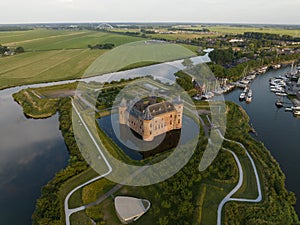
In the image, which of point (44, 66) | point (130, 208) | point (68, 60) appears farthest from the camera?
point (68, 60)

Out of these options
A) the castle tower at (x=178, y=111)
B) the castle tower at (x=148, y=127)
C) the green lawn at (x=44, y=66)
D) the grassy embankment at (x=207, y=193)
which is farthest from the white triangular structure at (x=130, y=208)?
the green lawn at (x=44, y=66)

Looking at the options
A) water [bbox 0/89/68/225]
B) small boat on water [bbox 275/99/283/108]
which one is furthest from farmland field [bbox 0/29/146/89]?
small boat on water [bbox 275/99/283/108]

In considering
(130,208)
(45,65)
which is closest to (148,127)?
(130,208)

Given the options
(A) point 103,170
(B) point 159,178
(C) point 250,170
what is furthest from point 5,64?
(C) point 250,170

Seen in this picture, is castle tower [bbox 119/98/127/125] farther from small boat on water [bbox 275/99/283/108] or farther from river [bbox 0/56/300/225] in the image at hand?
small boat on water [bbox 275/99/283/108]

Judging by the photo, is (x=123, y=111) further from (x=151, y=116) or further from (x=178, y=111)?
(x=178, y=111)

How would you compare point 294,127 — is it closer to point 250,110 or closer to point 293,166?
point 250,110
